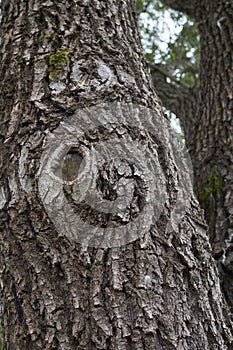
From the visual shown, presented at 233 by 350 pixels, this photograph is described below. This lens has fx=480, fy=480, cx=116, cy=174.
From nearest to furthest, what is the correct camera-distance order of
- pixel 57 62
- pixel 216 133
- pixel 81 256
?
pixel 81 256, pixel 57 62, pixel 216 133

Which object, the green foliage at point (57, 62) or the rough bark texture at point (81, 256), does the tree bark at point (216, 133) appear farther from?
the green foliage at point (57, 62)

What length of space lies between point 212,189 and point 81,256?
133 centimetres

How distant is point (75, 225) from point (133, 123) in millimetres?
436

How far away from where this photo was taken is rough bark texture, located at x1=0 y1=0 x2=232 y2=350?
52.6 inches

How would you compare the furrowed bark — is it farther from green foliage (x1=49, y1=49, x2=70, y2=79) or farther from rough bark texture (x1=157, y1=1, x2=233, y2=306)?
green foliage (x1=49, y1=49, x2=70, y2=79)

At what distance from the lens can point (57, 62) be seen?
173 centimetres

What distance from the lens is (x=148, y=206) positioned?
1.50 metres

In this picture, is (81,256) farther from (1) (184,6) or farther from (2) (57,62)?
(1) (184,6)

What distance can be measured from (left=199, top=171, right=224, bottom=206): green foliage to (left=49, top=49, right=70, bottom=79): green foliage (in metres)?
1.18

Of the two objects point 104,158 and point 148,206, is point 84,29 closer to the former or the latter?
point 104,158

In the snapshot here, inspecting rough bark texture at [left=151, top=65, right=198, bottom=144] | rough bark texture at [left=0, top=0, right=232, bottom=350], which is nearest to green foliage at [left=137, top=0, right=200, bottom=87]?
rough bark texture at [left=151, top=65, right=198, bottom=144]

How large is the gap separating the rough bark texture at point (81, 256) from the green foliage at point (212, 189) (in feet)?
2.82

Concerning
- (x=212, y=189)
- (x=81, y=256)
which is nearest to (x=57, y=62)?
(x=81, y=256)

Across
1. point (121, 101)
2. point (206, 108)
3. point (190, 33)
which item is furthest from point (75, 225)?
point (190, 33)
